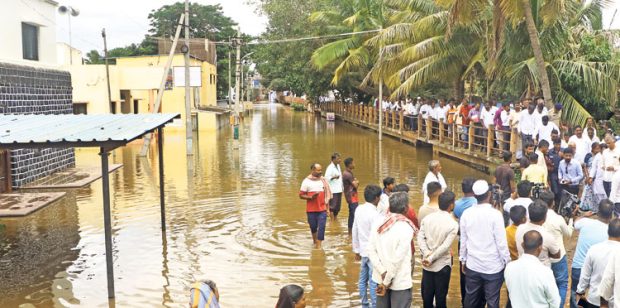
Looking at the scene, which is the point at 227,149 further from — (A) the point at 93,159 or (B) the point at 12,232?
(B) the point at 12,232

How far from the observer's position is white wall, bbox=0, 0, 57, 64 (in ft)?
55.5

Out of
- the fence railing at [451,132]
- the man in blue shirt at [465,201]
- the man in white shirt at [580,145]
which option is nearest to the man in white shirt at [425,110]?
the fence railing at [451,132]

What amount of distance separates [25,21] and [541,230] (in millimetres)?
16516

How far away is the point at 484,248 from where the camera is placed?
638 centimetres

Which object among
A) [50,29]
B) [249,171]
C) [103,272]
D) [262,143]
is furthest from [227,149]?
[103,272]

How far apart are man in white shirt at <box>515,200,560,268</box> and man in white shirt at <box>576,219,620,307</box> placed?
15.1 inches

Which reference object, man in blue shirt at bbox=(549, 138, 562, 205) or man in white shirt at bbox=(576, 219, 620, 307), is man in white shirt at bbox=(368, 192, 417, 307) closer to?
man in white shirt at bbox=(576, 219, 620, 307)

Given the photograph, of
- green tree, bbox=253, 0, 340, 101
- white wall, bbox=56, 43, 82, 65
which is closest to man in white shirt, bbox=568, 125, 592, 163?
green tree, bbox=253, 0, 340, 101

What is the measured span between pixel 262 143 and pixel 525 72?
1512cm

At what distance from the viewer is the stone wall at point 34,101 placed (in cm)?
1642

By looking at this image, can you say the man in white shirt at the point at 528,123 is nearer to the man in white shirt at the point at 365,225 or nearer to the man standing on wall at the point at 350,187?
the man standing on wall at the point at 350,187

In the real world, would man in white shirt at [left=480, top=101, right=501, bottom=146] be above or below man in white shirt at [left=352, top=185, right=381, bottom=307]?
above

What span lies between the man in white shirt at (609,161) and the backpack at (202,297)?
827 centimetres

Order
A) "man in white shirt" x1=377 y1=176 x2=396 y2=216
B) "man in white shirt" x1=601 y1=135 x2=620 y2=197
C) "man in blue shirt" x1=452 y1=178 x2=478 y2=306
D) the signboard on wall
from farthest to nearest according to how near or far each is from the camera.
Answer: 1. the signboard on wall
2. "man in white shirt" x1=601 y1=135 x2=620 y2=197
3. "man in white shirt" x1=377 y1=176 x2=396 y2=216
4. "man in blue shirt" x1=452 y1=178 x2=478 y2=306
